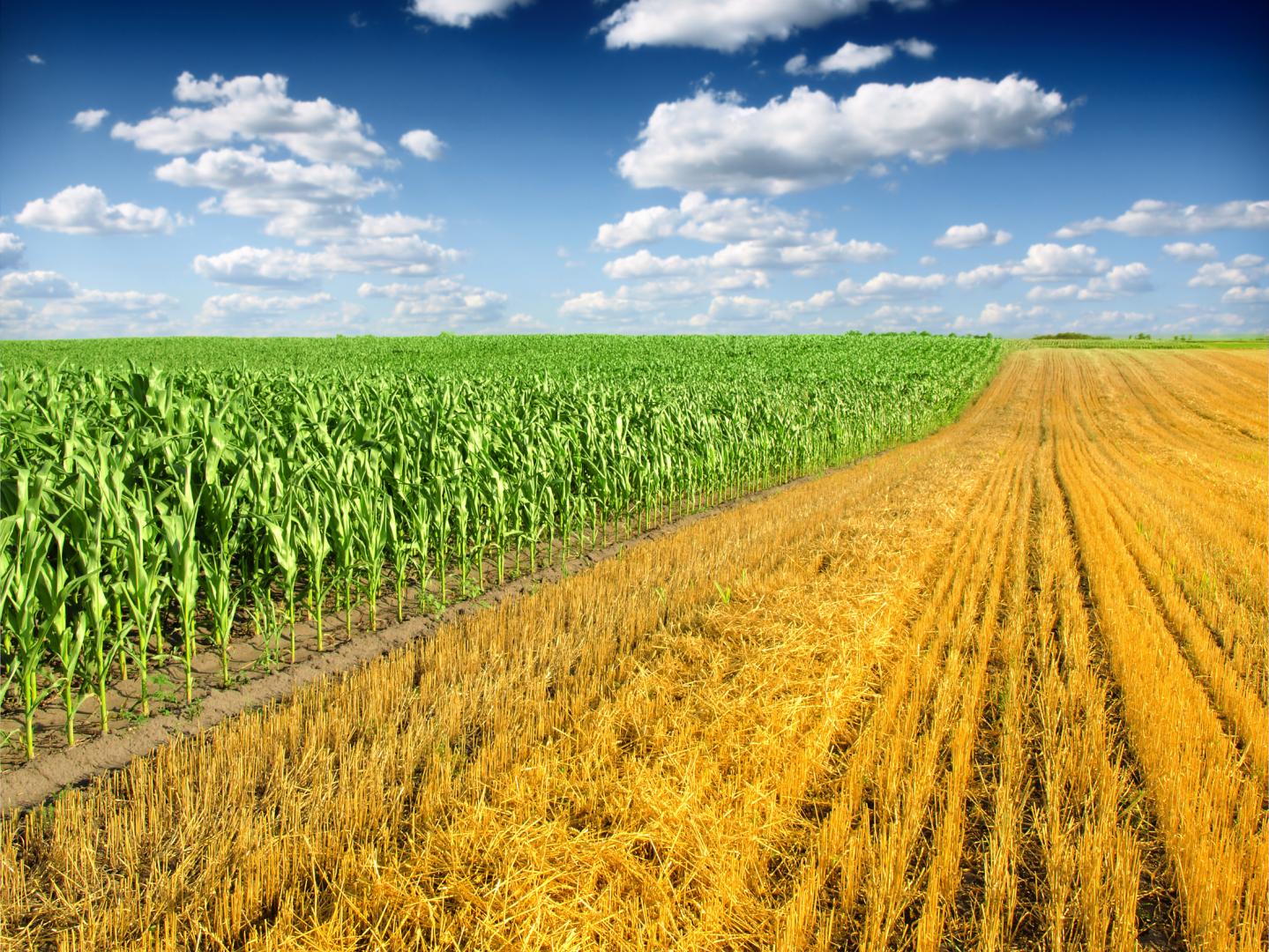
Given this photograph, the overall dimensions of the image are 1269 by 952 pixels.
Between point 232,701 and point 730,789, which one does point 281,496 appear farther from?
point 730,789

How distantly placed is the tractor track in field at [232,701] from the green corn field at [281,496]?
156 mm

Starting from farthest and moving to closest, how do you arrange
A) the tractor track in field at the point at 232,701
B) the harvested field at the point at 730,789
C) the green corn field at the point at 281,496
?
the green corn field at the point at 281,496, the tractor track in field at the point at 232,701, the harvested field at the point at 730,789

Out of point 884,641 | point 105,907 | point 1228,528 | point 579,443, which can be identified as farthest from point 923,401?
point 105,907

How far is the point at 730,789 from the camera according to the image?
12.3 feet

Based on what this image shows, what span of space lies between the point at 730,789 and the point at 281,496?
A: 4010mm

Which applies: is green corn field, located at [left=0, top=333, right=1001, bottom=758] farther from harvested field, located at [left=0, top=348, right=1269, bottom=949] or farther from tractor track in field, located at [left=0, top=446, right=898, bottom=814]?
harvested field, located at [left=0, top=348, right=1269, bottom=949]

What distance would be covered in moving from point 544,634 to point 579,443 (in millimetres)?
3921

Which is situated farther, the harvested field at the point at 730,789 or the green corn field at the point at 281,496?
the green corn field at the point at 281,496

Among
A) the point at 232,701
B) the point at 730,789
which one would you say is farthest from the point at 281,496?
the point at 730,789

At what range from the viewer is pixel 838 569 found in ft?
24.7

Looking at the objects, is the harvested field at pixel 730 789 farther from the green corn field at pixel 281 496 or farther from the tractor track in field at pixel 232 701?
the green corn field at pixel 281 496

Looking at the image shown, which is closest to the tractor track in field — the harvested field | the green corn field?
the green corn field

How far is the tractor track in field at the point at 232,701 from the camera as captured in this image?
13.6 ft

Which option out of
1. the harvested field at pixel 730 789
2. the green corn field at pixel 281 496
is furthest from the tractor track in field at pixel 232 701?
the harvested field at pixel 730 789
